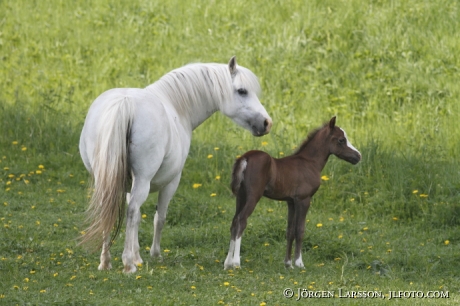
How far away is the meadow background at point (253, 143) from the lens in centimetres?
661

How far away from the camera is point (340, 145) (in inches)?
292

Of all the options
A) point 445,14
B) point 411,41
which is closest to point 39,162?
point 411,41

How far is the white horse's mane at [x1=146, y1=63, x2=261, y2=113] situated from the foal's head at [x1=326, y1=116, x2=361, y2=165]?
34.7 inches

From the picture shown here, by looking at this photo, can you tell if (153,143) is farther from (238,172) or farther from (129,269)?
(129,269)

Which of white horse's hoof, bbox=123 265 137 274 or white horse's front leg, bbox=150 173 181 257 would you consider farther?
white horse's front leg, bbox=150 173 181 257

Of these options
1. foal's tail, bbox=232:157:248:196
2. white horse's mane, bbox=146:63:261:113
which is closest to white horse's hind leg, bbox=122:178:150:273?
foal's tail, bbox=232:157:248:196

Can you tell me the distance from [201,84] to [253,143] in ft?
14.1

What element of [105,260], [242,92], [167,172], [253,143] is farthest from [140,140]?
[253,143]

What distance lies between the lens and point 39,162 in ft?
36.0

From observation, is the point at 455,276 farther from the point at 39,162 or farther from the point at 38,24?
the point at 38,24

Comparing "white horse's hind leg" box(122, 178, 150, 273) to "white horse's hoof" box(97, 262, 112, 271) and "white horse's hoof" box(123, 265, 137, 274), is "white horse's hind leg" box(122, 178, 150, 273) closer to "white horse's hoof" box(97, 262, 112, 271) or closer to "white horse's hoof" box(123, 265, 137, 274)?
"white horse's hoof" box(123, 265, 137, 274)

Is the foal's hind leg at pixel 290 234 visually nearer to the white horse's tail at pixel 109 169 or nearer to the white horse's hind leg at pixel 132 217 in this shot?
the white horse's hind leg at pixel 132 217

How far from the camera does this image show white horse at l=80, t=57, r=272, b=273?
6.16 m

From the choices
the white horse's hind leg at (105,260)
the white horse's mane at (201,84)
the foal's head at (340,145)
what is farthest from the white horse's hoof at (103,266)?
the foal's head at (340,145)
